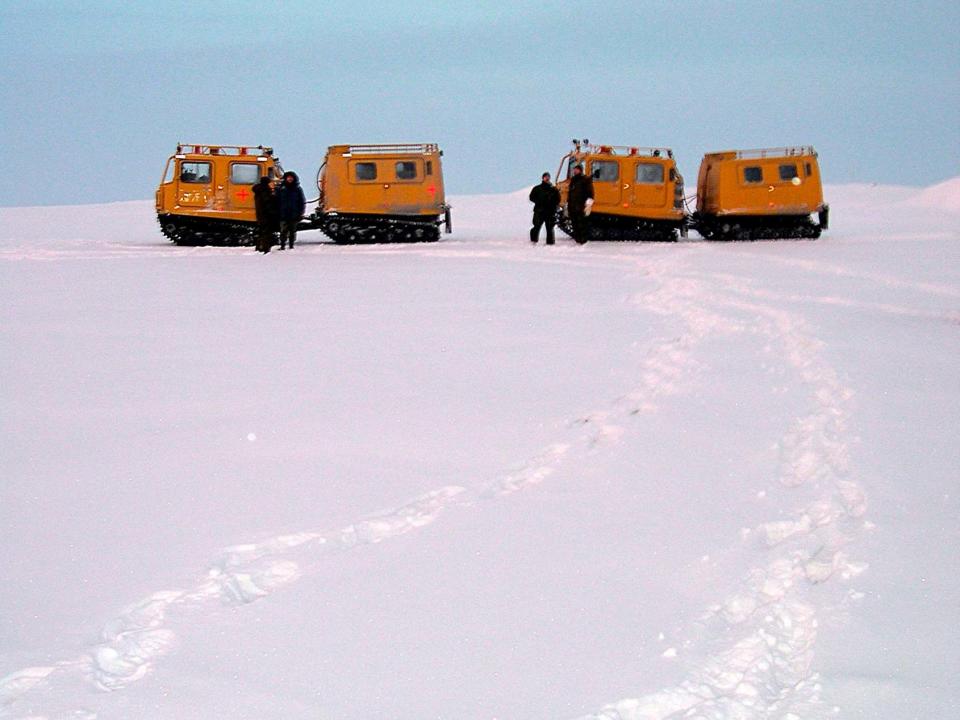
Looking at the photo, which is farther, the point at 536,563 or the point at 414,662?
the point at 536,563

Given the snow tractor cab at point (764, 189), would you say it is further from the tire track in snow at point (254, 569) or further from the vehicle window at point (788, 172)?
the tire track in snow at point (254, 569)

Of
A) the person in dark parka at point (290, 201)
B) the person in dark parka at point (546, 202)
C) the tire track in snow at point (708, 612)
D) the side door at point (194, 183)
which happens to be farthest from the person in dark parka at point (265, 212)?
the tire track in snow at point (708, 612)

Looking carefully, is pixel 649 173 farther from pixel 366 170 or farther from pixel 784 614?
pixel 784 614

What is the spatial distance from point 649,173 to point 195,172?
816cm

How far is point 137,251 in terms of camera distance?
67.1 ft

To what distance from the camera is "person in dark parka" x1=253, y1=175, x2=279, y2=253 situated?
19.3 meters

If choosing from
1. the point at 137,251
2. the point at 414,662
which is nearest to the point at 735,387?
the point at 414,662

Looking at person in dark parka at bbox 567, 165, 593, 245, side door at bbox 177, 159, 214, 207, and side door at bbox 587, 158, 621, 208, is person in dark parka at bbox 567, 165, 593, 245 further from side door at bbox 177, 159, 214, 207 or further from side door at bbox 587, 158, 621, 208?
side door at bbox 177, 159, 214, 207

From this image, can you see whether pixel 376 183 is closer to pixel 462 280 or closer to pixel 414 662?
pixel 462 280

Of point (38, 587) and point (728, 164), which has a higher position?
point (728, 164)

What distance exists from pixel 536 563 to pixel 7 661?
195 cm

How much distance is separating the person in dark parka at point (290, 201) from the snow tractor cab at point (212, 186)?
2010 millimetres

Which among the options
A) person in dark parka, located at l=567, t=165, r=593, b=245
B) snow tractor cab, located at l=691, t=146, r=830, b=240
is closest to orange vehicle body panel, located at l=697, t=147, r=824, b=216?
snow tractor cab, located at l=691, t=146, r=830, b=240

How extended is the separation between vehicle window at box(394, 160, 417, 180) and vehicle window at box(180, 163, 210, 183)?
335 centimetres
